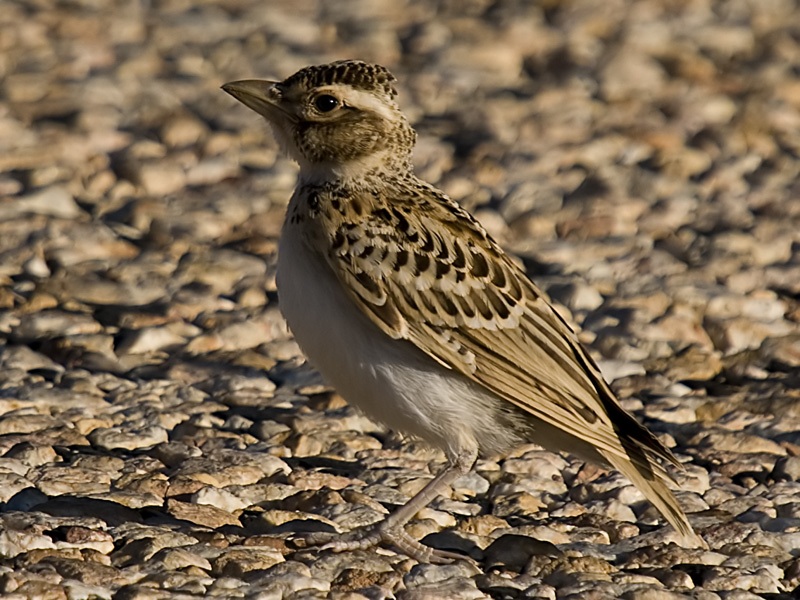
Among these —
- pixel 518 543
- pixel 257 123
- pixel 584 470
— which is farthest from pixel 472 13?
pixel 518 543

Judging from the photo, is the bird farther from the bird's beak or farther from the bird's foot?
the bird's beak

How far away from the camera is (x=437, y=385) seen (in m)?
5.98

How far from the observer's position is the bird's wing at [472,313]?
19.6 feet

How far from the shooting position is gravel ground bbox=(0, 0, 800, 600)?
19.1 feet

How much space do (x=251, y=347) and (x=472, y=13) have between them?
521 cm

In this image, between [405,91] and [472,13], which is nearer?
[405,91]

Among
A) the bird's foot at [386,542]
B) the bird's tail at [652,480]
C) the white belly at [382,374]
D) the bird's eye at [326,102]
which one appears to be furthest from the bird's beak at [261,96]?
the bird's tail at [652,480]

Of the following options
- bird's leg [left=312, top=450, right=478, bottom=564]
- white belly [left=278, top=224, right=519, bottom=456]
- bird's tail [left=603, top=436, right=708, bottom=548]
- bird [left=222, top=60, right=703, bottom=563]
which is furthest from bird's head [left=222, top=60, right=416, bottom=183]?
bird's tail [left=603, top=436, right=708, bottom=548]

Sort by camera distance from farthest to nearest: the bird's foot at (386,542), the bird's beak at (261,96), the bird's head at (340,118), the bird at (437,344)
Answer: the bird's beak at (261,96) < the bird's head at (340,118) < the bird at (437,344) < the bird's foot at (386,542)

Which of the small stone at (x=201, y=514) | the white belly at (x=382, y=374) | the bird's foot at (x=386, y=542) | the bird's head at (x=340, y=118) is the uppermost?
the bird's head at (x=340, y=118)

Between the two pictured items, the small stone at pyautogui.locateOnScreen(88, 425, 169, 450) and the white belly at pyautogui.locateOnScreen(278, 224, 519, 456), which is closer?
the white belly at pyautogui.locateOnScreen(278, 224, 519, 456)

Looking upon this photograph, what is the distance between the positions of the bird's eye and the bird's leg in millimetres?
1691

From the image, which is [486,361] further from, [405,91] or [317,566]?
[405,91]

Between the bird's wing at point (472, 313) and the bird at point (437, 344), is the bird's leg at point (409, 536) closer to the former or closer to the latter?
the bird at point (437, 344)
